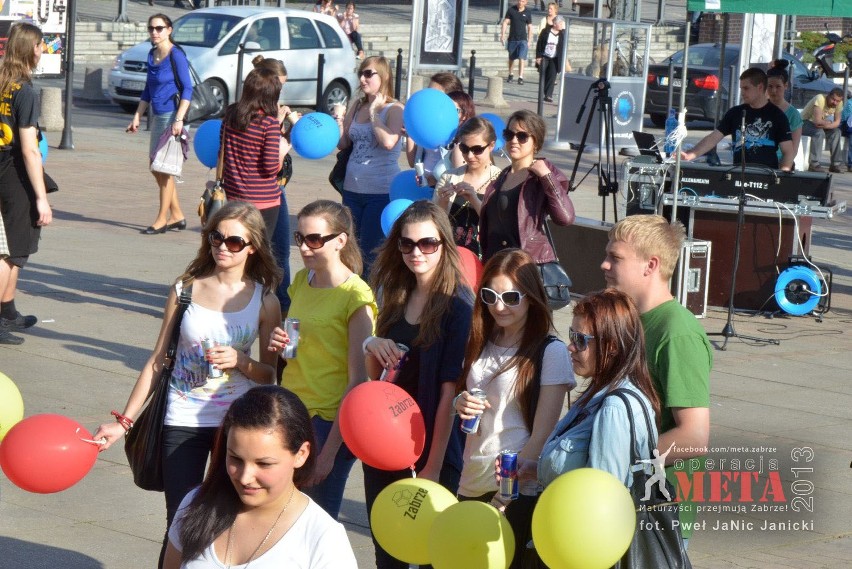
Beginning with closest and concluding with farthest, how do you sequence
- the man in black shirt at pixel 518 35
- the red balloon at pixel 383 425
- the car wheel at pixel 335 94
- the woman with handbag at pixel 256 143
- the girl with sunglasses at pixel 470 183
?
the red balloon at pixel 383 425 < the girl with sunglasses at pixel 470 183 < the woman with handbag at pixel 256 143 < the car wheel at pixel 335 94 < the man in black shirt at pixel 518 35

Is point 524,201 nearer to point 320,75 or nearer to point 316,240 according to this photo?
point 316,240

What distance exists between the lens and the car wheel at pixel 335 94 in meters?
23.8

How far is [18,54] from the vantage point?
826 cm

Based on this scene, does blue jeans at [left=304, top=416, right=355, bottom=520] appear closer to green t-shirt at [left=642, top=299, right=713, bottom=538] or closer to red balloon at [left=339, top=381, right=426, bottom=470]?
red balloon at [left=339, top=381, right=426, bottom=470]

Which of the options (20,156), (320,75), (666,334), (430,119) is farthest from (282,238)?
(320,75)

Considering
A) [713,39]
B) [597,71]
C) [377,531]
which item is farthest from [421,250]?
[713,39]

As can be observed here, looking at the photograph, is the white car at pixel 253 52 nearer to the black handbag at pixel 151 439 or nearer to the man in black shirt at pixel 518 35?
the man in black shirt at pixel 518 35

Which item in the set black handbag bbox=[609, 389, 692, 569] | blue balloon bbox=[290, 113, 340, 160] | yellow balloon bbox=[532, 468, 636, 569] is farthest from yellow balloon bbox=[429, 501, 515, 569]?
blue balloon bbox=[290, 113, 340, 160]

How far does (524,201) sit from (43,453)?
10.1ft

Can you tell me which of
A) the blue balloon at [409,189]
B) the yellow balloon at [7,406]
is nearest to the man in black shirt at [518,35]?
the blue balloon at [409,189]

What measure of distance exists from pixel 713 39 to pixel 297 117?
101 ft

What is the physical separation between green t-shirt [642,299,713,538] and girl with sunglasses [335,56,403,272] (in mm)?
5169

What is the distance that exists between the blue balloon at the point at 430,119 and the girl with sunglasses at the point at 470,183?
109cm

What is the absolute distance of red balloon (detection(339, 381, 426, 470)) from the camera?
4184 millimetres
